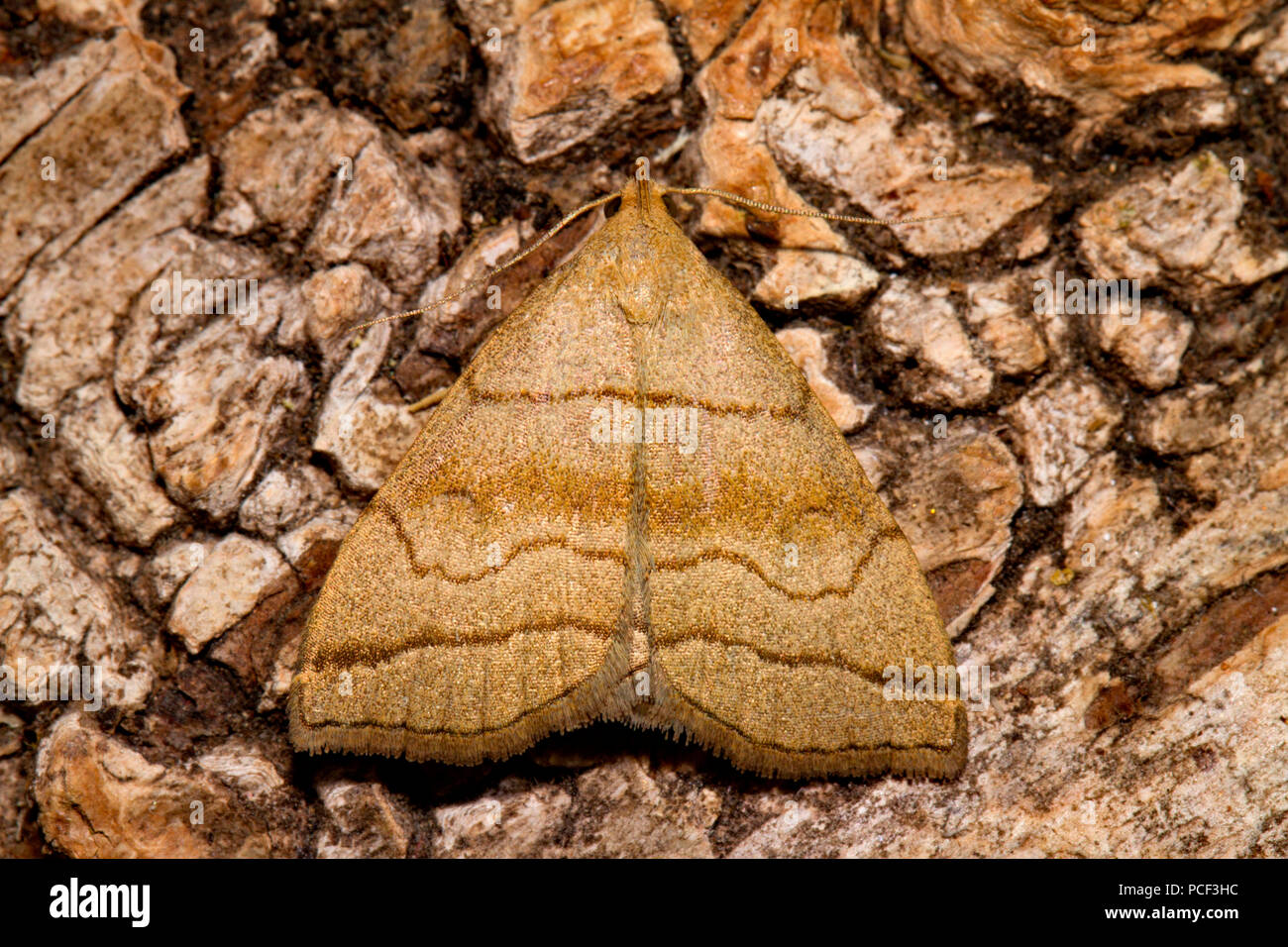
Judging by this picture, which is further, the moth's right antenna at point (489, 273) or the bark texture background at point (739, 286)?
the moth's right antenna at point (489, 273)

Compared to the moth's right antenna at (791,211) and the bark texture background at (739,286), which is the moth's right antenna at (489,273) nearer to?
the bark texture background at (739,286)

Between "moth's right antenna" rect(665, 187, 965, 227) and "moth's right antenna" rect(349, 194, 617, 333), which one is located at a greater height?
"moth's right antenna" rect(665, 187, 965, 227)

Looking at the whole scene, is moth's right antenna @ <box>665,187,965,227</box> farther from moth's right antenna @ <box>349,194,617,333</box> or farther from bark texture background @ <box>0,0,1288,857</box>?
moth's right antenna @ <box>349,194,617,333</box>

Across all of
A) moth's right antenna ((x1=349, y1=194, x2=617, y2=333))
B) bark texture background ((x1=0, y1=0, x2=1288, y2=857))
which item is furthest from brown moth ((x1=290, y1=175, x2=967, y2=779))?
bark texture background ((x1=0, y1=0, x2=1288, y2=857))

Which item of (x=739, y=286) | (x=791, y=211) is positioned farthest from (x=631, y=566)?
(x=791, y=211)

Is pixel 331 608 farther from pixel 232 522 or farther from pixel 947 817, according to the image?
pixel 947 817

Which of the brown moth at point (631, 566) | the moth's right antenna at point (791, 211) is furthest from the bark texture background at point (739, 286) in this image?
the brown moth at point (631, 566)
